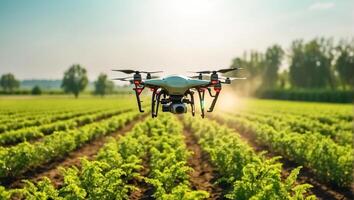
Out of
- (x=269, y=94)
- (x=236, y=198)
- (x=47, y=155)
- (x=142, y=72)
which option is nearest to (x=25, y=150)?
(x=47, y=155)

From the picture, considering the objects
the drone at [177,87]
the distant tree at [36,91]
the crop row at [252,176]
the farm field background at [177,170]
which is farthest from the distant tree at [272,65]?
the drone at [177,87]

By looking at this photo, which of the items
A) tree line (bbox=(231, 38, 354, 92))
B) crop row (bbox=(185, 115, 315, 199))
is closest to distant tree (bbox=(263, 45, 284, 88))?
tree line (bbox=(231, 38, 354, 92))

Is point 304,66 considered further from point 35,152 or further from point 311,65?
point 35,152

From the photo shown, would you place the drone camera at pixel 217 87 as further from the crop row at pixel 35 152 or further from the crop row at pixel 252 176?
the crop row at pixel 35 152

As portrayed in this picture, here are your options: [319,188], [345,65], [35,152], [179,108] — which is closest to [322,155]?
[319,188]

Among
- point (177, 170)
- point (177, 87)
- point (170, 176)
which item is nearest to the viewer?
point (177, 87)
